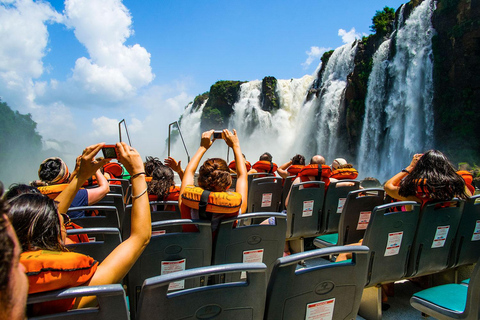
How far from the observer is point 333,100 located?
2512 cm

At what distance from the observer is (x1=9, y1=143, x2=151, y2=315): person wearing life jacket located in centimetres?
101

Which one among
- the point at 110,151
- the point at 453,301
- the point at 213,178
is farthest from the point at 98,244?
the point at 453,301

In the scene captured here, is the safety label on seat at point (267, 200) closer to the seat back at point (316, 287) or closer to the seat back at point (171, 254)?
the seat back at point (171, 254)

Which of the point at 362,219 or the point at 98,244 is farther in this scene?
the point at 362,219

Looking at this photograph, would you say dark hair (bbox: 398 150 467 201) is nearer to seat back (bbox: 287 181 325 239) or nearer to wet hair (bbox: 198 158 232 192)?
seat back (bbox: 287 181 325 239)

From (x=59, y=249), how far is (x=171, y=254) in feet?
2.81

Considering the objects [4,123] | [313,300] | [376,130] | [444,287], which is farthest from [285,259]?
[4,123]

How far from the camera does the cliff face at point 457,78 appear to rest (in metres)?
16.0

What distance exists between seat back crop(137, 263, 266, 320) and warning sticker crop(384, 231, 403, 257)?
1.52 m

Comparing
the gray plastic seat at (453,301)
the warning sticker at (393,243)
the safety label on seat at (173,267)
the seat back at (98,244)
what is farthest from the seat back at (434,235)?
the seat back at (98,244)

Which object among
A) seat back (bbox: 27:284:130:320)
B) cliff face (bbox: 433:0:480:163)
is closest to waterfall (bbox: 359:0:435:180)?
cliff face (bbox: 433:0:480:163)

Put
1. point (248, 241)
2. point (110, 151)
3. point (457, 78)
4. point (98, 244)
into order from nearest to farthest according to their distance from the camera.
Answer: point (110, 151), point (98, 244), point (248, 241), point (457, 78)

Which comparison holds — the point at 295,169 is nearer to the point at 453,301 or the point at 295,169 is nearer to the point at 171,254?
the point at 453,301

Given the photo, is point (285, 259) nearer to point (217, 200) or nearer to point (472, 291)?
point (217, 200)
